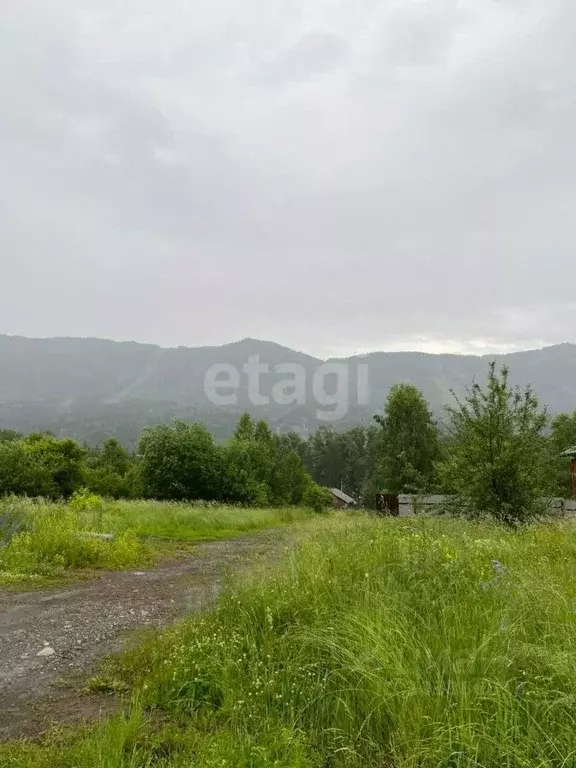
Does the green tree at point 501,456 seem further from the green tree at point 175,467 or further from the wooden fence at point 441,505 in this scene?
the green tree at point 175,467

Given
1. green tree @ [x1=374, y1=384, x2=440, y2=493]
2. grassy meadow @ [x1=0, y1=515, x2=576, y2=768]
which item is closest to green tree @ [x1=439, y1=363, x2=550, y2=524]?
grassy meadow @ [x1=0, y1=515, x2=576, y2=768]

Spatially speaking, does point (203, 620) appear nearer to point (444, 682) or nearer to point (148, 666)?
point (148, 666)

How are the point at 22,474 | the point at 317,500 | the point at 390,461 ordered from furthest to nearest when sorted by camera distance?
the point at 390,461 → the point at 317,500 → the point at 22,474

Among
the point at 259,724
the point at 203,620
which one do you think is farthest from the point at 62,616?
the point at 259,724

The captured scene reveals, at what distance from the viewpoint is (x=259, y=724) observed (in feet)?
10.2

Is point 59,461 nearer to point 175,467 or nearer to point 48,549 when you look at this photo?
point 175,467

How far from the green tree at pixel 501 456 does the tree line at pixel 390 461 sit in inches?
0.9

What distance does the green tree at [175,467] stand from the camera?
35500 mm

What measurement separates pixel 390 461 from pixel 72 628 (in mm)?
39165

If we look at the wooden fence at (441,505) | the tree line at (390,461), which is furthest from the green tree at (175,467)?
the wooden fence at (441,505)

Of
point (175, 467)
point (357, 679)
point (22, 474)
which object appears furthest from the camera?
point (175, 467)

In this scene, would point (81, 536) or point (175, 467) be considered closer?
point (81, 536)

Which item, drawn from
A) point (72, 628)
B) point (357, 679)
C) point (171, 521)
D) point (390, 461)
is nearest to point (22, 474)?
point (171, 521)

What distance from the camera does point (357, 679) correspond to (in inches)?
132
